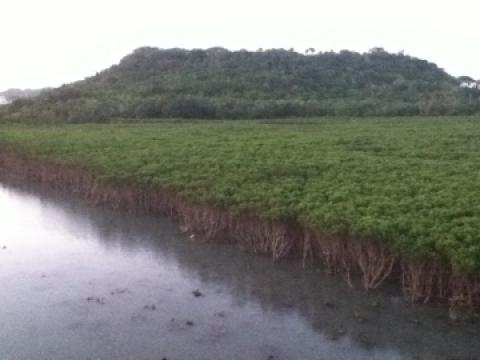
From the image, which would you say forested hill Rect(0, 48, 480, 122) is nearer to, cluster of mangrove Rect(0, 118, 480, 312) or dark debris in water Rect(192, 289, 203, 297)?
cluster of mangrove Rect(0, 118, 480, 312)

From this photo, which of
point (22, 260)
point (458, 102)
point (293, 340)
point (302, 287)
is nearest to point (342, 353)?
point (293, 340)

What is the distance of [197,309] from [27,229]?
9.07 meters

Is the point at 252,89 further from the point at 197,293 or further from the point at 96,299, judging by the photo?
the point at 96,299

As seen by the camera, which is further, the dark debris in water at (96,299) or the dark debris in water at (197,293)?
the dark debris in water at (197,293)

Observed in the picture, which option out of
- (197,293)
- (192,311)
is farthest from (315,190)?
(192,311)

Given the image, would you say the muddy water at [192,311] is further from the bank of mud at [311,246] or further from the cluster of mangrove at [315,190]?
the cluster of mangrove at [315,190]

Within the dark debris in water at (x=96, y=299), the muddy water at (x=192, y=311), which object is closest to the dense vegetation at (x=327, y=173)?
the muddy water at (x=192, y=311)

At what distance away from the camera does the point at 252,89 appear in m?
60.9

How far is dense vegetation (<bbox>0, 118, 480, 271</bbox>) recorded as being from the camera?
1199 centimetres

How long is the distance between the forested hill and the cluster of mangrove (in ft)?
65.5

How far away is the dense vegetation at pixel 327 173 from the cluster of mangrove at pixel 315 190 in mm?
37

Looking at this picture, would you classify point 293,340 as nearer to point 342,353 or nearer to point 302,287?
point 342,353

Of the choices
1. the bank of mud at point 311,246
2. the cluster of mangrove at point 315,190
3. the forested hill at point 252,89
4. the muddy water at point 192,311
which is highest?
the forested hill at point 252,89

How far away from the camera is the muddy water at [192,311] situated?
32.8ft
